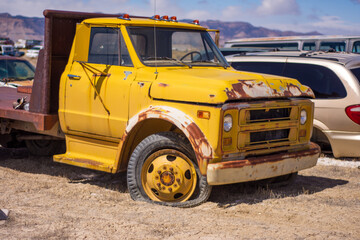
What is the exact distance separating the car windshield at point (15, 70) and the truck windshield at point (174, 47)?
550 cm

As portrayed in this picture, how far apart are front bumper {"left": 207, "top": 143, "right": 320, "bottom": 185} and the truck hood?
635 mm

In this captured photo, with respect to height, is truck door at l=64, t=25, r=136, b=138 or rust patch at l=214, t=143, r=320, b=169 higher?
truck door at l=64, t=25, r=136, b=138

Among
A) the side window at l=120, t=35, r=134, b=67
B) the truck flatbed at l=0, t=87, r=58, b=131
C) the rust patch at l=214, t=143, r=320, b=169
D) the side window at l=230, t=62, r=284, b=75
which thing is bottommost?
the rust patch at l=214, t=143, r=320, b=169

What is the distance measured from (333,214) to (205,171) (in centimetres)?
136

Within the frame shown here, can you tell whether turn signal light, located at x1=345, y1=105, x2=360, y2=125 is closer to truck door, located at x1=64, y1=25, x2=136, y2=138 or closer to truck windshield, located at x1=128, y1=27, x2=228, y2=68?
truck windshield, located at x1=128, y1=27, x2=228, y2=68

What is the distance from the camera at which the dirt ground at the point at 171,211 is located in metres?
4.59

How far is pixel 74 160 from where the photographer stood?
628 centimetres

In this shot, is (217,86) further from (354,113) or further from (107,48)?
(354,113)

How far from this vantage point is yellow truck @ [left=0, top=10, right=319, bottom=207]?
5.15m

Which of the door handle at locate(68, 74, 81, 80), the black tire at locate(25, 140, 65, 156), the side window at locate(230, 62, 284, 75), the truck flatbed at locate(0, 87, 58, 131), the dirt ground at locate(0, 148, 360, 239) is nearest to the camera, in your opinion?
the dirt ground at locate(0, 148, 360, 239)

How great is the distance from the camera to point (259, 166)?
211 inches

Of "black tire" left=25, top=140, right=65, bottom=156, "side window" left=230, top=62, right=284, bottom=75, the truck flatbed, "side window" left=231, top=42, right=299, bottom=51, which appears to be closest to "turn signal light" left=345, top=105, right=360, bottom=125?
"side window" left=230, top=62, right=284, bottom=75

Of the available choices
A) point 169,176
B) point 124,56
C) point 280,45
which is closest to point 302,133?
point 169,176

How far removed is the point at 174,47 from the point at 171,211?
2.13 metres
